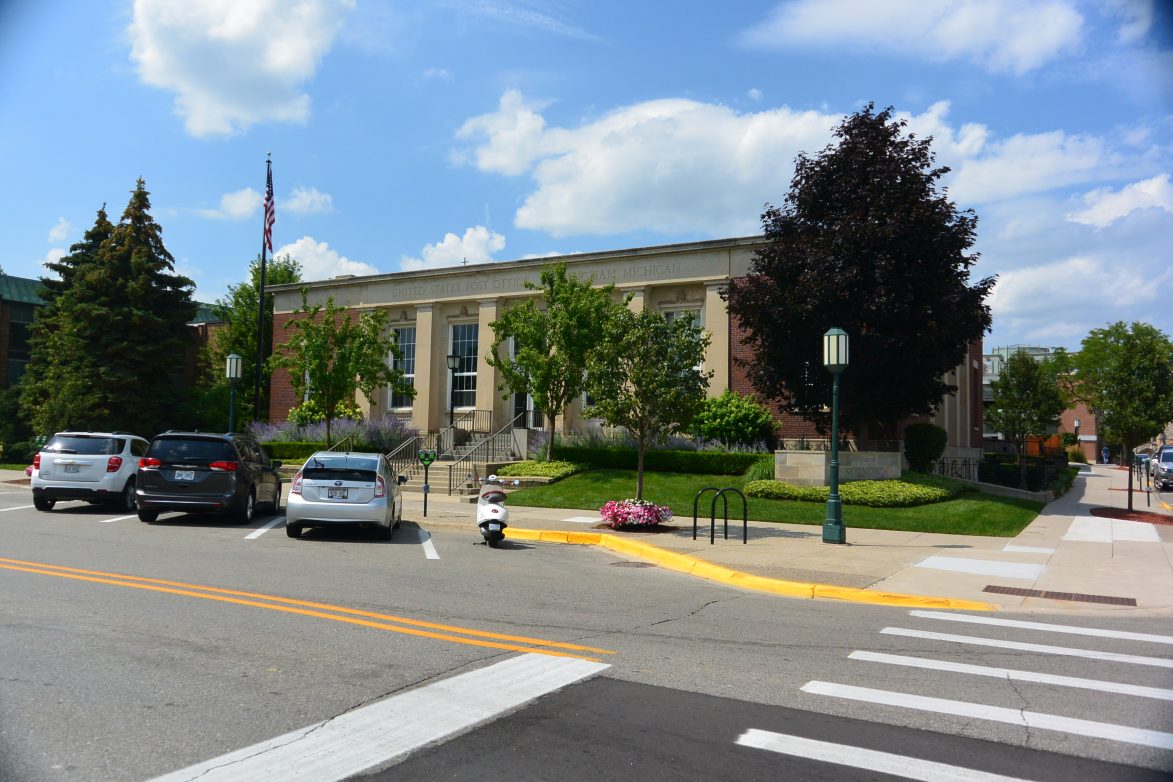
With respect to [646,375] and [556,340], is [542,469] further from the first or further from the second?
[646,375]

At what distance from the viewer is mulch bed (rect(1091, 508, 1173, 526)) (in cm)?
2006

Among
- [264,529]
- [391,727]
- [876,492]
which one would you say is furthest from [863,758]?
[876,492]

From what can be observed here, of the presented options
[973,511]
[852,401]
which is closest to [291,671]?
[973,511]

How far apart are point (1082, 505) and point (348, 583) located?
22.3 metres

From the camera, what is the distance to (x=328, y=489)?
14.2m

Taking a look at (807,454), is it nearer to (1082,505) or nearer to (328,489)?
(1082,505)

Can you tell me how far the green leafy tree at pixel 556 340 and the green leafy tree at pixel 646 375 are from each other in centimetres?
A: 813

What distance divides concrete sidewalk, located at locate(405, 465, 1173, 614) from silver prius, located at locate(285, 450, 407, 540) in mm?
2745

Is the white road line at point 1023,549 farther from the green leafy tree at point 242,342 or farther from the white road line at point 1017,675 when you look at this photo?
the green leafy tree at point 242,342

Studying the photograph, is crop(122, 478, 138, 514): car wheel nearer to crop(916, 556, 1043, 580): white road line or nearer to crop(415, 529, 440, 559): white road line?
crop(415, 529, 440, 559): white road line

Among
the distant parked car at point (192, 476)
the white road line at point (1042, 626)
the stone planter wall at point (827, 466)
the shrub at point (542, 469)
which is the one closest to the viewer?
the white road line at point (1042, 626)

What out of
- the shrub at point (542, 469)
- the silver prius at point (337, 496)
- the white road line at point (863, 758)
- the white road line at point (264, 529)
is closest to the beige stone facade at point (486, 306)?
the shrub at point (542, 469)

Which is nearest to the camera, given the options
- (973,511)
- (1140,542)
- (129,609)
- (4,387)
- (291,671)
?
(291,671)

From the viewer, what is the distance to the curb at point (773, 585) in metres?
9.76
